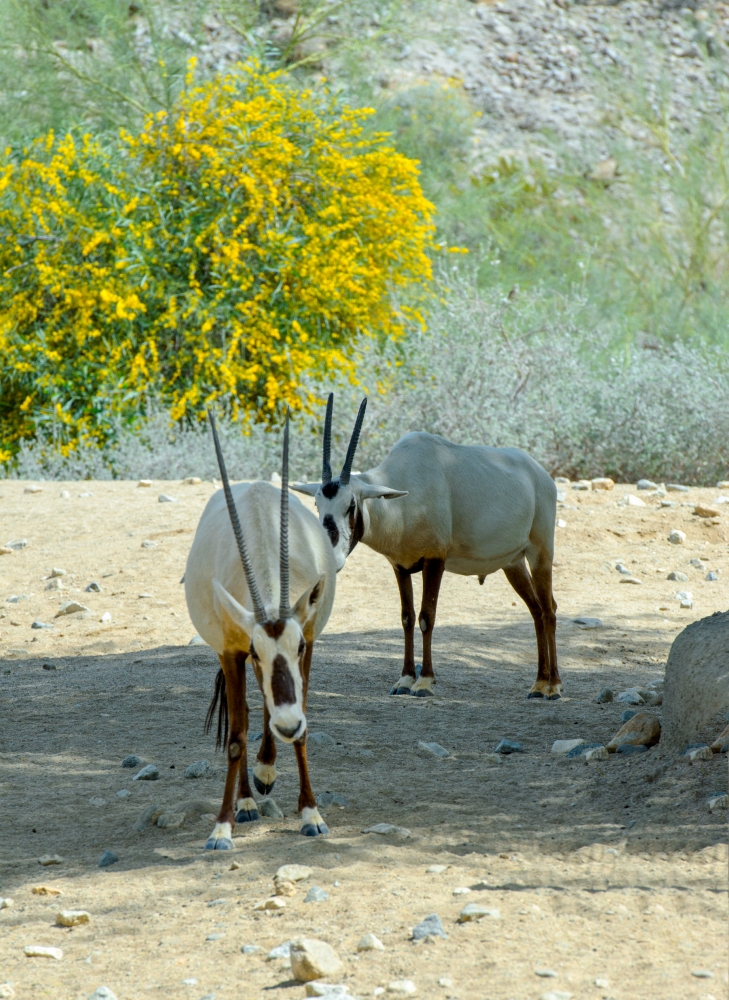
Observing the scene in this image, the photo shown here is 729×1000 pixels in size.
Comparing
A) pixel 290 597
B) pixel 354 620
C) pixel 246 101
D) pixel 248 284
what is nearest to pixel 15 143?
pixel 246 101

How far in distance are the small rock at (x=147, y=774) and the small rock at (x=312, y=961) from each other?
1.98m

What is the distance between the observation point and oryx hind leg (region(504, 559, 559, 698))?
251 inches

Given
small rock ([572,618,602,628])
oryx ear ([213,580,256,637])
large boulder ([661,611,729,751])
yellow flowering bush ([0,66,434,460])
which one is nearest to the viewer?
oryx ear ([213,580,256,637])

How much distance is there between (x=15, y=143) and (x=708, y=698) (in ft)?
45.8

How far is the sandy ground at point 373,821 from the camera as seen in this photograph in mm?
2875

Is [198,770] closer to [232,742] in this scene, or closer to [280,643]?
[232,742]

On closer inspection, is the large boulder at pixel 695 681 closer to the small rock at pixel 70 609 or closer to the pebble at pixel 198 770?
the pebble at pixel 198 770

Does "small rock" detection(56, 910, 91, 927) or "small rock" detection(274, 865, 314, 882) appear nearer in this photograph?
"small rock" detection(56, 910, 91, 927)

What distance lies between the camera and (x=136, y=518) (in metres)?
9.77

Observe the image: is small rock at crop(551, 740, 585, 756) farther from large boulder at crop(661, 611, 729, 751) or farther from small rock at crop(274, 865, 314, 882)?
small rock at crop(274, 865, 314, 882)

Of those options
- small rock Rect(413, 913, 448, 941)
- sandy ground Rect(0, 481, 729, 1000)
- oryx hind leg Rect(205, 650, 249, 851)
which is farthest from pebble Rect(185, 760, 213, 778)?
small rock Rect(413, 913, 448, 941)

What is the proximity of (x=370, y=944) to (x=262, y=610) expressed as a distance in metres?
1.10

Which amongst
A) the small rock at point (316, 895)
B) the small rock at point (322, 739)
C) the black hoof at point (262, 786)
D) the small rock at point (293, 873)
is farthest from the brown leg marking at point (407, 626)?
the small rock at point (316, 895)

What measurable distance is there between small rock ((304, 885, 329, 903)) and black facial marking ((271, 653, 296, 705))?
56 centimetres
